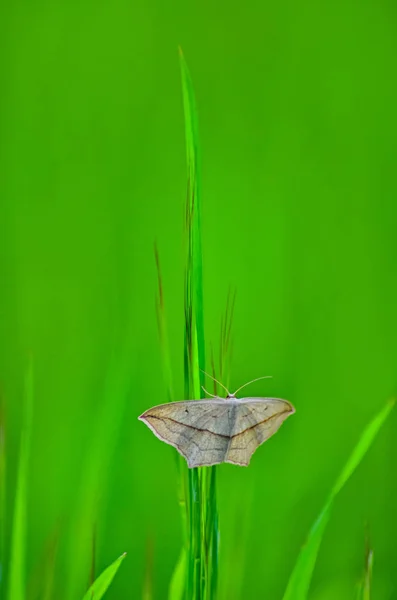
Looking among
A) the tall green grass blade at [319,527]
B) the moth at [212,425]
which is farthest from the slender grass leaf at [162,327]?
the tall green grass blade at [319,527]

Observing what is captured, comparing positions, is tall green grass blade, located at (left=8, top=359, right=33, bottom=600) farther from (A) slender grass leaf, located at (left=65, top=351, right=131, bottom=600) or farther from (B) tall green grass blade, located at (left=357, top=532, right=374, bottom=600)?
(B) tall green grass blade, located at (left=357, top=532, right=374, bottom=600)

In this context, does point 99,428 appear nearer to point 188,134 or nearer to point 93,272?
point 93,272

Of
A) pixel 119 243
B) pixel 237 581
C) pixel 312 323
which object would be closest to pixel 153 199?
pixel 119 243

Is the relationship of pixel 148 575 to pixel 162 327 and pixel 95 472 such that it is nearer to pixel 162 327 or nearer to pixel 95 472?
pixel 95 472

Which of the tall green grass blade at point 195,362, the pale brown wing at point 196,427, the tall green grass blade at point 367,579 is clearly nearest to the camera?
the pale brown wing at point 196,427

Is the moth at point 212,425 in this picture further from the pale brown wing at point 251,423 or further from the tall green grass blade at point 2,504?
the tall green grass blade at point 2,504

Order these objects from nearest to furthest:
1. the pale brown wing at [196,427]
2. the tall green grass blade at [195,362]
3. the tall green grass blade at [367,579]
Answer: the pale brown wing at [196,427]
the tall green grass blade at [195,362]
the tall green grass blade at [367,579]

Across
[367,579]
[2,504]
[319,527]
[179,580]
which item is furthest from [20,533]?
[367,579]
